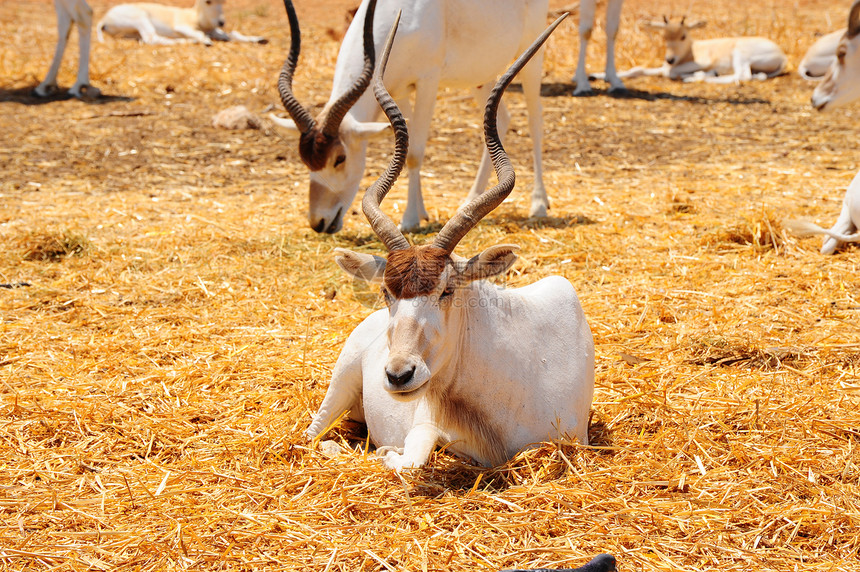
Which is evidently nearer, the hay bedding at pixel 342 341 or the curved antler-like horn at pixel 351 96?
the hay bedding at pixel 342 341

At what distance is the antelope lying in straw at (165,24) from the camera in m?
20.0

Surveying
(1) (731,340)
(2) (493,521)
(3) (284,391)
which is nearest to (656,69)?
(1) (731,340)

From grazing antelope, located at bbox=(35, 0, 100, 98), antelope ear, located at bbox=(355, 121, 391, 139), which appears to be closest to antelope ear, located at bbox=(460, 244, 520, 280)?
antelope ear, located at bbox=(355, 121, 391, 139)

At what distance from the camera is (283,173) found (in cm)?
1040

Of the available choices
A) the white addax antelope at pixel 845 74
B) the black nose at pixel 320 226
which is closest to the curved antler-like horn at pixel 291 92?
the black nose at pixel 320 226

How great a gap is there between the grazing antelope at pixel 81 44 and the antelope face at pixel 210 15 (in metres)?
6.17

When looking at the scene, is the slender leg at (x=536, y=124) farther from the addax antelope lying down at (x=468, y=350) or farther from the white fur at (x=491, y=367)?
the white fur at (x=491, y=367)

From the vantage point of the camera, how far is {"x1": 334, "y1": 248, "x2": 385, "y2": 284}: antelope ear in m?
3.72

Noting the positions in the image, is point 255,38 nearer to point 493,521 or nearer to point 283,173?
point 283,173

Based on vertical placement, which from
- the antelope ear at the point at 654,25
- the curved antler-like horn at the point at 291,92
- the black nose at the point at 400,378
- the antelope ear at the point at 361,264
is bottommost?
the black nose at the point at 400,378

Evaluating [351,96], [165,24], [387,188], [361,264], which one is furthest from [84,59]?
[361,264]

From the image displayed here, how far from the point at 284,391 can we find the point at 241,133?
7.97 m

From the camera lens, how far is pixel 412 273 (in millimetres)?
3445

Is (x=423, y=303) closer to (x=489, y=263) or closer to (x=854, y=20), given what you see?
(x=489, y=263)
